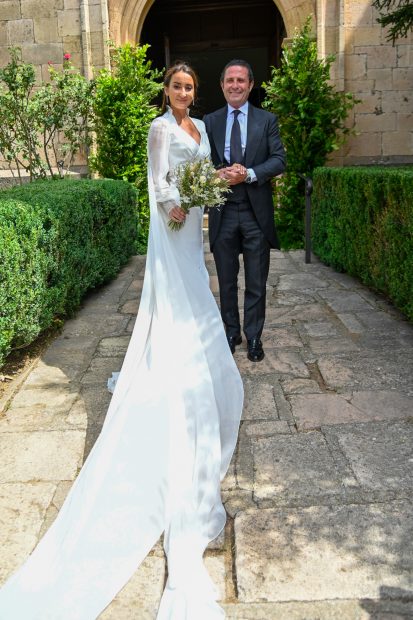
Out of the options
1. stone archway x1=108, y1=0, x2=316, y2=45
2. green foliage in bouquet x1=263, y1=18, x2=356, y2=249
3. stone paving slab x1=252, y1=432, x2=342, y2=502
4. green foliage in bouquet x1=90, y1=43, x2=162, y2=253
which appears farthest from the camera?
stone archway x1=108, y1=0, x2=316, y2=45

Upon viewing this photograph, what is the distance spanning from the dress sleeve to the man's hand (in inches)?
22.0

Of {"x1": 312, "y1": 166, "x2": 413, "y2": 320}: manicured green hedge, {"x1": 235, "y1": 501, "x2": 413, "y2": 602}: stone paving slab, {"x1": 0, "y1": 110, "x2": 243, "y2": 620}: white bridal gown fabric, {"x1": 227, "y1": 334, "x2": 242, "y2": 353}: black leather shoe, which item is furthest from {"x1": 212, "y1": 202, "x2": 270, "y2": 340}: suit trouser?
{"x1": 235, "y1": 501, "x2": 413, "y2": 602}: stone paving slab

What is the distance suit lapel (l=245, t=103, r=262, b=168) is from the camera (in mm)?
4195

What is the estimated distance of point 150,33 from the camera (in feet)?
43.5

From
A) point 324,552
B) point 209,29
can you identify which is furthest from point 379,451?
point 209,29

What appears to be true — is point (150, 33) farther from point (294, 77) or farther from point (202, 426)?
point (202, 426)

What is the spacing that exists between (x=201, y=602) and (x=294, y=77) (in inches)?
339

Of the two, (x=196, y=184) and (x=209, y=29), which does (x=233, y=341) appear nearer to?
(x=196, y=184)

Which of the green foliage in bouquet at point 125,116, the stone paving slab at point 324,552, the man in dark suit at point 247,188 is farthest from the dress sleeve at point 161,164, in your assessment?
the green foliage in bouquet at point 125,116

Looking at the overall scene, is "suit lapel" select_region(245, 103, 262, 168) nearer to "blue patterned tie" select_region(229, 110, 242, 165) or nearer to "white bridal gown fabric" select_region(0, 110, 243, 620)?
"blue patterned tie" select_region(229, 110, 242, 165)

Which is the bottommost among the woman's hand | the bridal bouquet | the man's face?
the woman's hand

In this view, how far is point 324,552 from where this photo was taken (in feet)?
7.41

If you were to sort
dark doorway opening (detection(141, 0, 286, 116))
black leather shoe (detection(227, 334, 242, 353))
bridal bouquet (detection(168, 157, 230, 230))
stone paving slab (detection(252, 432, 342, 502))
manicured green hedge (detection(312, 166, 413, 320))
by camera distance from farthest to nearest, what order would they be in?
dark doorway opening (detection(141, 0, 286, 116)) < manicured green hedge (detection(312, 166, 413, 320)) < black leather shoe (detection(227, 334, 242, 353)) < bridal bouquet (detection(168, 157, 230, 230)) < stone paving slab (detection(252, 432, 342, 502))

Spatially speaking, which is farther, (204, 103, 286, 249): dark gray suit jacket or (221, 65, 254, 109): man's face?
(204, 103, 286, 249): dark gray suit jacket
